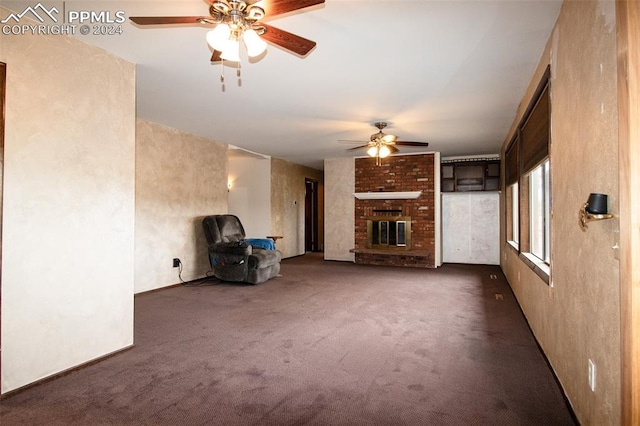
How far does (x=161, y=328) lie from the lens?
134 inches

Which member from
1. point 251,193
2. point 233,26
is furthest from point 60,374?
point 251,193

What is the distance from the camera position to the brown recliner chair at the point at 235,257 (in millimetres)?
5359

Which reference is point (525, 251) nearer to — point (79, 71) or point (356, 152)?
point (356, 152)

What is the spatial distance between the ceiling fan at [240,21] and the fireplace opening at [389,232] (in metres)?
5.81

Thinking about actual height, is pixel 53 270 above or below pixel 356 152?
below

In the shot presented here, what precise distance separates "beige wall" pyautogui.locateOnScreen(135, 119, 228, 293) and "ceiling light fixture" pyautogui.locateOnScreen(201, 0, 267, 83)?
3530 mm

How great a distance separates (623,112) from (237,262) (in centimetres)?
493

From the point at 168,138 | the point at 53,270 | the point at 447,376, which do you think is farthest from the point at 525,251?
the point at 168,138

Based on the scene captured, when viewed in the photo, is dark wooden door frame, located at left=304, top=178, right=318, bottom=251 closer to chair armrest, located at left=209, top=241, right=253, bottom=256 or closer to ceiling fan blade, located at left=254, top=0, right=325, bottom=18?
chair armrest, located at left=209, top=241, right=253, bottom=256

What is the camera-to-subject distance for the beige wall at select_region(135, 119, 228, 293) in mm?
4961

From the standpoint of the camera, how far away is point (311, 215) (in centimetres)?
1012

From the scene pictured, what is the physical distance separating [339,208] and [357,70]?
5.19 meters

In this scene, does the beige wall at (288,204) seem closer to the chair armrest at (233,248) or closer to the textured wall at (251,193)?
the textured wall at (251,193)

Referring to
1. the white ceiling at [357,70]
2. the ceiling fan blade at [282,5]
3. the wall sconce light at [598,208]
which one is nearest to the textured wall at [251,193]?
the white ceiling at [357,70]
